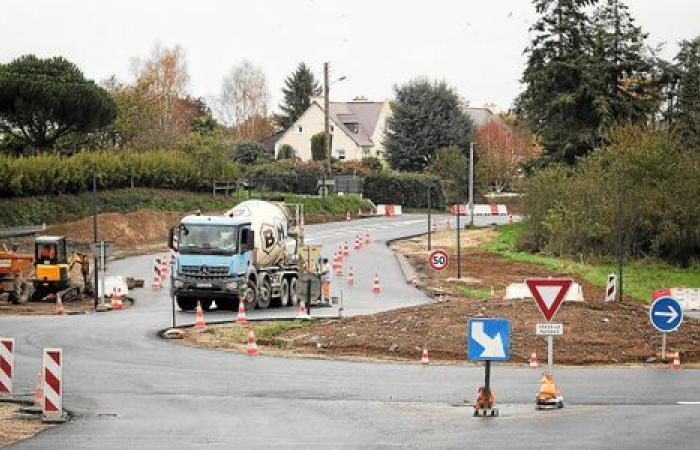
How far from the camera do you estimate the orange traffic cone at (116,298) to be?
132ft

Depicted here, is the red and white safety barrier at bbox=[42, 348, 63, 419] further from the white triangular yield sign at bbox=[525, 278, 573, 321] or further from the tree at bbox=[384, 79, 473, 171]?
the tree at bbox=[384, 79, 473, 171]

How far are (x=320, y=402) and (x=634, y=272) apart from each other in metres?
38.7

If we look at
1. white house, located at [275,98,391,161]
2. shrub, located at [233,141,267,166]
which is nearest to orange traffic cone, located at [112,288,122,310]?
shrub, located at [233,141,267,166]

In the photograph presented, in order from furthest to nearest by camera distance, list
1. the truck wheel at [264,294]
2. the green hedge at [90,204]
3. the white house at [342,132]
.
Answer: the white house at [342,132] < the green hedge at [90,204] < the truck wheel at [264,294]

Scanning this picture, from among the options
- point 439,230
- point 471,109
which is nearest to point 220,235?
point 439,230

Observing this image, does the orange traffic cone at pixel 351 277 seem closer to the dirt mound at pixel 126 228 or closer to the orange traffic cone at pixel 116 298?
the orange traffic cone at pixel 116 298

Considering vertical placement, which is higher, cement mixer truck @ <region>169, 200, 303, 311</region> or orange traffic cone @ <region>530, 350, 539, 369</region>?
cement mixer truck @ <region>169, 200, 303, 311</region>

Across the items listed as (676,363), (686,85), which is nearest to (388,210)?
(686,85)

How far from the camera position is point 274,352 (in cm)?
2794

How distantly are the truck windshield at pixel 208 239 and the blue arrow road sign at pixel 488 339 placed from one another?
20308 millimetres

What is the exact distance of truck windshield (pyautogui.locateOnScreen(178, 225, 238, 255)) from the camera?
38031mm

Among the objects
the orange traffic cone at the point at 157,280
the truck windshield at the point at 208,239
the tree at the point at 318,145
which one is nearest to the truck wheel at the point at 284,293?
the truck windshield at the point at 208,239

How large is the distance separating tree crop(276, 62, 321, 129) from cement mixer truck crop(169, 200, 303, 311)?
105361mm

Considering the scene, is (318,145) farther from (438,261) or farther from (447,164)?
(438,261)
